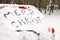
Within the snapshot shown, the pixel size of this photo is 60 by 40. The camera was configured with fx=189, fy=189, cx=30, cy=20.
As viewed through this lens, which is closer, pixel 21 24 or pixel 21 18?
pixel 21 24

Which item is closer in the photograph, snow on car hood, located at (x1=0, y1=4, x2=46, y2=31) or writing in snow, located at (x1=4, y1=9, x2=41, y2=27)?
snow on car hood, located at (x1=0, y1=4, x2=46, y2=31)

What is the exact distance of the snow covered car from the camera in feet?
13.3

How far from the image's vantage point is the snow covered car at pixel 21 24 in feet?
13.3

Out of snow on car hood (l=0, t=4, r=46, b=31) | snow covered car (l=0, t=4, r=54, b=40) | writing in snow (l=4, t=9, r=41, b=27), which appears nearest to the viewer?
snow covered car (l=0, t=4, r=54, b=40)

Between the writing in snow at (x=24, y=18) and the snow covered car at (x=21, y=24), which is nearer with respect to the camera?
the snow covered car at (x=21, y=24)

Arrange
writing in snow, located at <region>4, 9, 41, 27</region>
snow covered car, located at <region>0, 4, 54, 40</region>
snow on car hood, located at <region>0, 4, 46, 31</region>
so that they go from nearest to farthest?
snow covered car, located at <region>0, 4, 54, 40</region>, snow on car hood, located at <region>0, 4, 46, 31</region>, writing in snow, located at <region>4, 9, 41, 27</region>

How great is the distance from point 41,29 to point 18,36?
97 cm

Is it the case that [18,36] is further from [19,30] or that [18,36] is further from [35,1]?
[35,1]

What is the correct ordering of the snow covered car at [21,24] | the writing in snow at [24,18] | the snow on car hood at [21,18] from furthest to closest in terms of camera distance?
the writing in snow at [24,18], the snow on car hood at [21,18], the snow covered car at [21,24]

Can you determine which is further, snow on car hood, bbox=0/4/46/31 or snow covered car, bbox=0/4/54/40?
snow on car hood, bbox=0/4/46/31

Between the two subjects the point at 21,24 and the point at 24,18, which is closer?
the point at 21,24

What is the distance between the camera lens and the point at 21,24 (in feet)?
14.4

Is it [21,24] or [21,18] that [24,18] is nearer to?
[21,18]

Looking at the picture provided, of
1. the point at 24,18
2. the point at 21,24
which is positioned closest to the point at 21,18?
the point at 24,18
